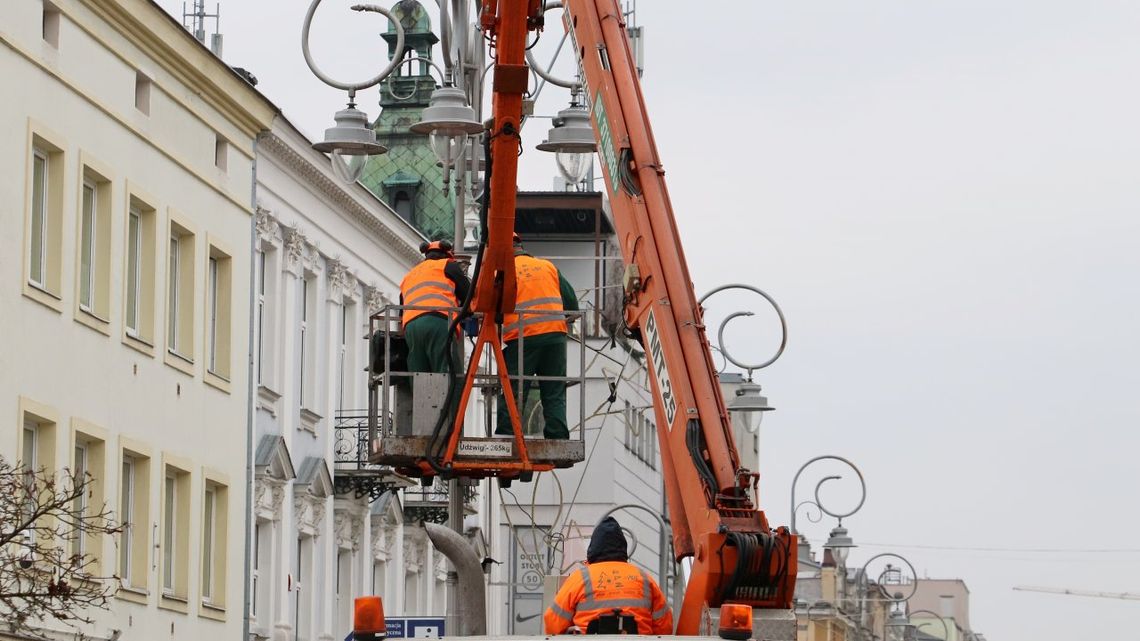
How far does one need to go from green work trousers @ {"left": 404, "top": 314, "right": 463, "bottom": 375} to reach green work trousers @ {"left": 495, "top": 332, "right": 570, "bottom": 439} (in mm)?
497

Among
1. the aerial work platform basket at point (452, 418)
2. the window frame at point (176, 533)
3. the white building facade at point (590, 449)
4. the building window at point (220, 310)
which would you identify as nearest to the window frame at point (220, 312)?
the building window at point (220, 310)

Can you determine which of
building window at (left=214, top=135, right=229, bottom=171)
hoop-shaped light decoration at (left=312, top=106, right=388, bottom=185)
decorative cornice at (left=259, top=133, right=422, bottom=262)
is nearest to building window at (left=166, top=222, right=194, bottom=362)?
building window at (left=214, top=135, right=229, bottom=171)

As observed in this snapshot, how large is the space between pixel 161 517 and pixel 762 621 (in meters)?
20.1

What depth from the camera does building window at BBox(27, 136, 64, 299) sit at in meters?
28.5

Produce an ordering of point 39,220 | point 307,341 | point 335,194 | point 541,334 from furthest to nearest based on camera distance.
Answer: point 335,194 < point 307,341 < point 39,220 < point 541,334

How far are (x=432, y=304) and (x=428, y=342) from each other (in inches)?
12.4

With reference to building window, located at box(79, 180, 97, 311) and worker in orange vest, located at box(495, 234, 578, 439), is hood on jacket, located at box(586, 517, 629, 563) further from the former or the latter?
building window, located at box(79, 180, 97, 311)

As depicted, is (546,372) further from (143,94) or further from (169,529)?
(169,529)

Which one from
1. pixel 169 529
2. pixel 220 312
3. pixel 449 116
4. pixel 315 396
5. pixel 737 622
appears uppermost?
pixel 220 312

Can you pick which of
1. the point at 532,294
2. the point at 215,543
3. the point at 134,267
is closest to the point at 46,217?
the point at 134,267

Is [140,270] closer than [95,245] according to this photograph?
No

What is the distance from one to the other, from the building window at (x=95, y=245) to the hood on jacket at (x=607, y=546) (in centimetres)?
1863

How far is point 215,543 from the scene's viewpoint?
3547 centimetres

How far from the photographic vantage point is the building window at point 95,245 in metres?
30.3
